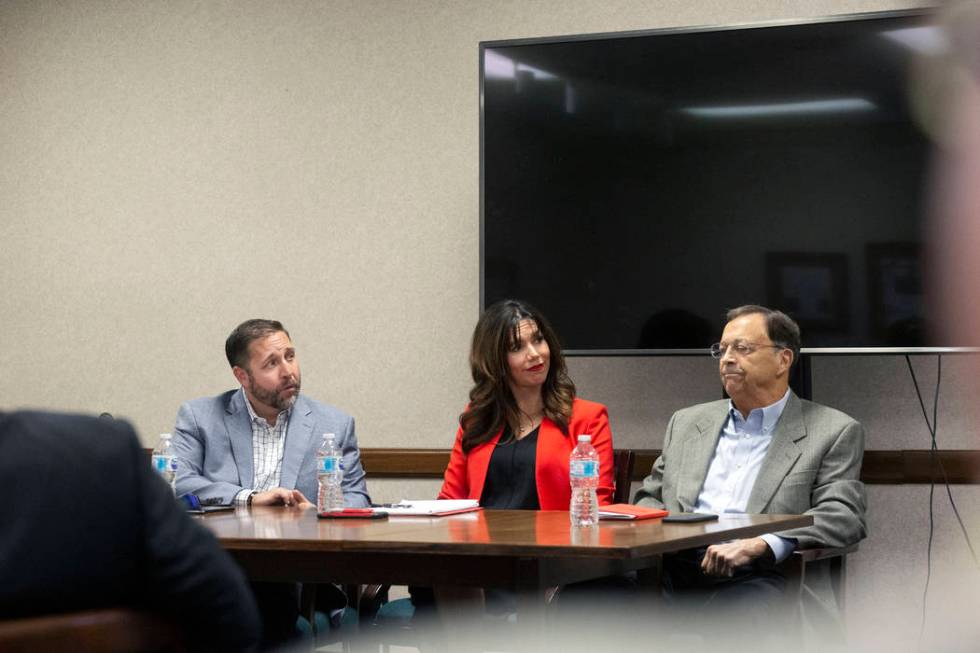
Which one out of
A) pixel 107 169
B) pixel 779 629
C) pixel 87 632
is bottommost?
pixel 779 629

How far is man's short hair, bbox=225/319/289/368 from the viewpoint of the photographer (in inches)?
158

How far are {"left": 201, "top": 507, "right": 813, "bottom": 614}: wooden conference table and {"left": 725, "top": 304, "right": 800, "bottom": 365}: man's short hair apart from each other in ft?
3.09

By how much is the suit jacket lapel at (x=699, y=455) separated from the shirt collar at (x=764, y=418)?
0.24 ft

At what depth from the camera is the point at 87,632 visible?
1289 millimetres

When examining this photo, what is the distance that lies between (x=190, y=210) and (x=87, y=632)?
3.93 m

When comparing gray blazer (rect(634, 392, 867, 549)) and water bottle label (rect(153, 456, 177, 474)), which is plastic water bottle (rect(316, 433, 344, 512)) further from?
gray blazer (rect(634, 392, 867, 549))

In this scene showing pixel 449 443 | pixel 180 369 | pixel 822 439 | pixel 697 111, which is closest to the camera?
pixel 822 439

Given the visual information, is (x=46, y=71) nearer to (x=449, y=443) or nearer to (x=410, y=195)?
(x=410, y=195)

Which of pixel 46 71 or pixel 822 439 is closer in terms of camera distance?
pixel 822 439

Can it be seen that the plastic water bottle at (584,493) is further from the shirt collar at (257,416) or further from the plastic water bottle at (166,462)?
the shirt collar at (257,416)

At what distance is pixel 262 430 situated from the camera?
13.1 feet

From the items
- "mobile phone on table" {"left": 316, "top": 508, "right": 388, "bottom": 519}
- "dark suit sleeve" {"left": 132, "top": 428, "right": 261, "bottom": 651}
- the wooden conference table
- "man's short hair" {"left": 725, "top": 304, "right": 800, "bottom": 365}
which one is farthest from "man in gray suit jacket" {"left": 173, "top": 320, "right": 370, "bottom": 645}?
"dark suit sleeve" {"left": 132, "top": 428, "right": 261, "bottom": 651}

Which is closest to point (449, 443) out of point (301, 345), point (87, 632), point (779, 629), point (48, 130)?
point (301, 345)

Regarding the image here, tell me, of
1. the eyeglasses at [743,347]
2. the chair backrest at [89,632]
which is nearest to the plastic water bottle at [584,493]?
the eyeglasses at [743,347]
